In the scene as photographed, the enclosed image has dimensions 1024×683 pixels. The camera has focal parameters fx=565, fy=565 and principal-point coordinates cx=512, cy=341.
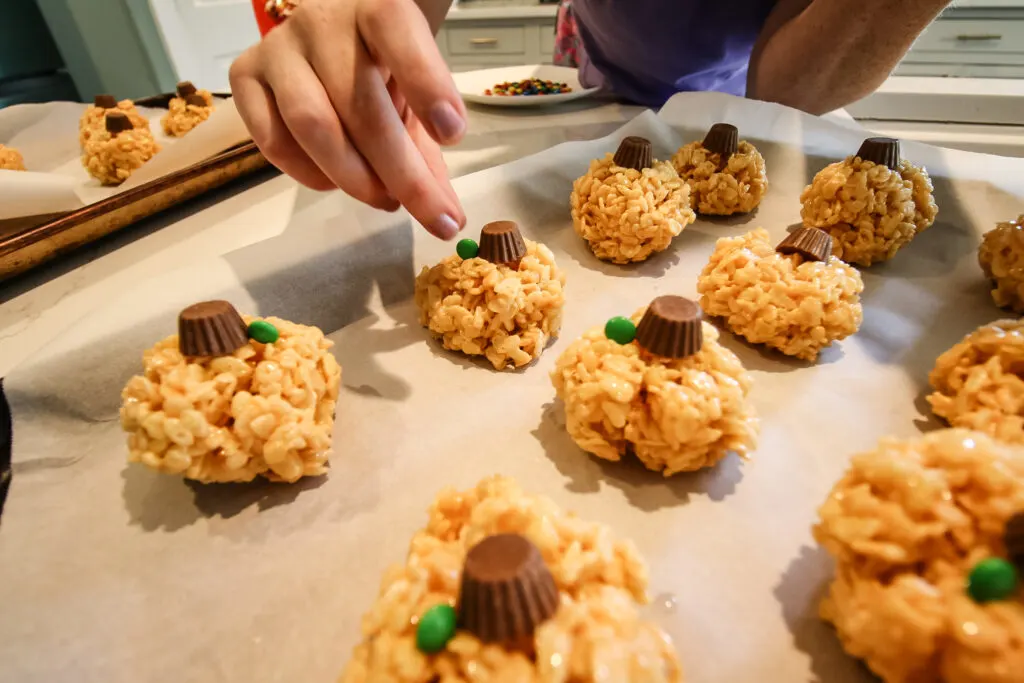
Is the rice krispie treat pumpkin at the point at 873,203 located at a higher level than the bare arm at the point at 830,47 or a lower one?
lower

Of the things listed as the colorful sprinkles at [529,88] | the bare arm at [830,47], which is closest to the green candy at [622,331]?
the bare arm at [830,47]

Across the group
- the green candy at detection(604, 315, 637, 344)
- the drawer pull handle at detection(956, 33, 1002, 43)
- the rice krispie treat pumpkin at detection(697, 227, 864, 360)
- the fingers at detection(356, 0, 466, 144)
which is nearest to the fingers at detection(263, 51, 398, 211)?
the fingers at detection(356, 0, 466, 144)

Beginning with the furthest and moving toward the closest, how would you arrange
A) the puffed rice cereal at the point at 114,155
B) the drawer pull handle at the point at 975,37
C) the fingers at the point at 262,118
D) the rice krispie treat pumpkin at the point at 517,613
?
the drawer pull handle at the point at 975,37, the puffed rice cereal at the point at 114,155, the fingers at the point at 262,118, the rice krispie treat pumpkin at the point at 517,613

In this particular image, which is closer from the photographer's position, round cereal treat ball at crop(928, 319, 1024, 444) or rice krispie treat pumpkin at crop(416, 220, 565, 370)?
round cereal treat ball at crop(928, 319, 1024, 444)

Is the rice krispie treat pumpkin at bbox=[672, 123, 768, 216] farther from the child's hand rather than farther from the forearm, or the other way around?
the child's hand

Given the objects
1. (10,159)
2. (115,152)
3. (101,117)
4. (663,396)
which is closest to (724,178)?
(663,396)

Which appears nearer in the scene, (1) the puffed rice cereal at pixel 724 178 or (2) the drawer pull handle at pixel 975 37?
(1) the puffed rice cereal at pixel 724 178

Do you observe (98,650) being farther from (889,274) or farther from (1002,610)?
(889,274)

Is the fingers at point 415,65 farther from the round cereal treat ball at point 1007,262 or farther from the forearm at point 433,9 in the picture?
the round cereal treat ball at point 1007,262
